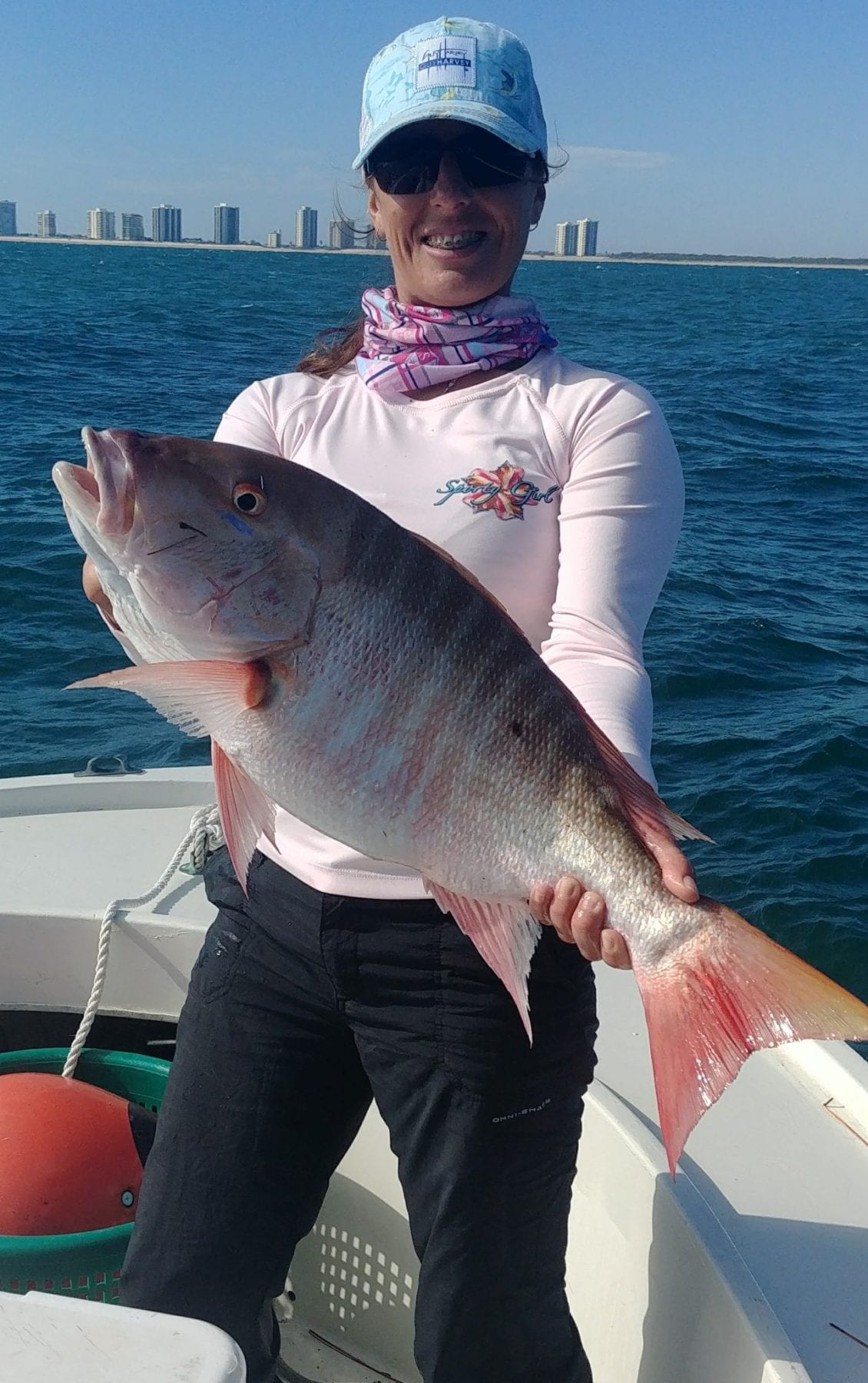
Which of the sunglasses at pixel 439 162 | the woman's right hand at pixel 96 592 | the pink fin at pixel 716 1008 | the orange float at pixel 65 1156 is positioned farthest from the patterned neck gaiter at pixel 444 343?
the orange float at pixel 65 1156

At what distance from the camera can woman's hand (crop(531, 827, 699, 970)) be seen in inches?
71.5

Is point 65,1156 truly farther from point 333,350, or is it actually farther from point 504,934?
point 333,350

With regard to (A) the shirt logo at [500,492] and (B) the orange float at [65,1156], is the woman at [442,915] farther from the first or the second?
(B) the orange float at [65,1156]

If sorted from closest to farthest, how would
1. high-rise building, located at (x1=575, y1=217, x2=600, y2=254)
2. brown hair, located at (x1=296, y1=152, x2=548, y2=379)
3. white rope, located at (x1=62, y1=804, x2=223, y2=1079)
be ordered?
brown hair, located at (x1=296, y1=152, x2=548, y2=379) < white rope, located at (x1=62, y1=804, x2=223, y2=1079) < high-rise building, located at (x1=575, y1=217, x2=600, y2=254)

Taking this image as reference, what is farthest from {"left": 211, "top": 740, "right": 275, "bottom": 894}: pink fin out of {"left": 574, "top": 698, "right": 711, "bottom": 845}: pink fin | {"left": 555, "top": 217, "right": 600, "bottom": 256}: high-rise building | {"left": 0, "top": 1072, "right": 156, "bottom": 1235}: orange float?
{"left": 555, "top": 217, "right": 600, "bottom": 256}: high-rise building

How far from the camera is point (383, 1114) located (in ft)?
6.95

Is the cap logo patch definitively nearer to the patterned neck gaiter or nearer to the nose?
the nose

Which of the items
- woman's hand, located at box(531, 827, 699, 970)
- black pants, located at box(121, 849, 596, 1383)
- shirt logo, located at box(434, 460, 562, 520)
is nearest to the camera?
woman's hand, located at box(531, 827, 699, 970)

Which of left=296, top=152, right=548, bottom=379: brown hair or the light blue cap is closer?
the light blue cap

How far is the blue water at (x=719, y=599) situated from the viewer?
7434 millimetres

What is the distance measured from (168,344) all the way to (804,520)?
18294 millimetres

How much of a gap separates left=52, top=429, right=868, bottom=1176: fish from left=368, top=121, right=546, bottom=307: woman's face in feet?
2.31

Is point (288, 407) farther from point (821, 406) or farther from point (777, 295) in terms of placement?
point (777, 295)

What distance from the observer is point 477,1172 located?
6.47 ft
